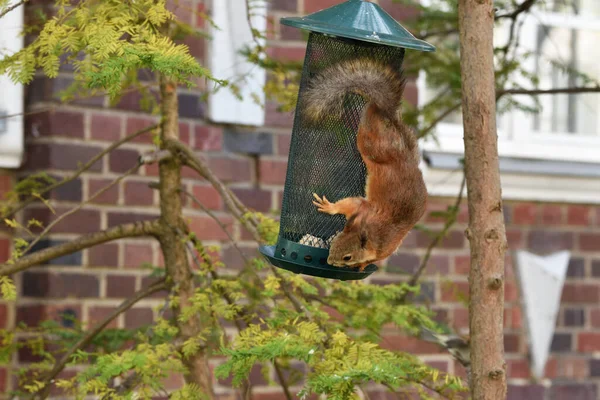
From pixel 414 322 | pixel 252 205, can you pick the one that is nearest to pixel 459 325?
pixel 252 205

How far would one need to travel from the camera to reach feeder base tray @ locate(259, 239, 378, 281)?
2326 millimetres

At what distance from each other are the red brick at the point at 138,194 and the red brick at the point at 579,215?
2.16 meters

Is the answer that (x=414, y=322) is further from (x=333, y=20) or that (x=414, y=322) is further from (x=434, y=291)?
(x=434, y=291)

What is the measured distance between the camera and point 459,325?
4.62m

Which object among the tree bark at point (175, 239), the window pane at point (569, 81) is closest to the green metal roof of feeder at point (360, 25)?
the tree bark at point (175, 239)

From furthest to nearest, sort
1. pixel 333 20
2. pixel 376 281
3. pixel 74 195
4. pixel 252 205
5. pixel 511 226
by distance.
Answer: pixel 511 226 → pixel 376 281 → pixel 252 205 → pixel 74 195 → pixel 333 20

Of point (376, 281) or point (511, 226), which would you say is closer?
point (376, 281)

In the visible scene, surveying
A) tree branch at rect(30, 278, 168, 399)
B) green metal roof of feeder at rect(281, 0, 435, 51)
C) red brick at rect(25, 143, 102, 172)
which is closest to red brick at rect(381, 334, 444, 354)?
red brick at rect(25, 143, 102, 172)

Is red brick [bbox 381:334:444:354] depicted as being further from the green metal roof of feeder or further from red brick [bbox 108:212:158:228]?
the green metal roof of feeder

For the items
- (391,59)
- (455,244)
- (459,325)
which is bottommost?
(459,325)

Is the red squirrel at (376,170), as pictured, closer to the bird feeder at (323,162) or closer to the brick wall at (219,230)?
the bird feeder at (323,162)

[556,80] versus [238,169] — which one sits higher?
[556,80]

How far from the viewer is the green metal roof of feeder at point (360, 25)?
2.14 m

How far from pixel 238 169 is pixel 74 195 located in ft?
2.35
